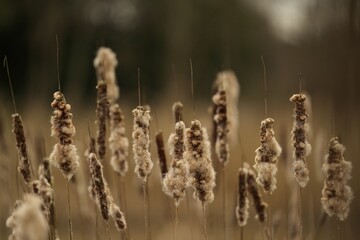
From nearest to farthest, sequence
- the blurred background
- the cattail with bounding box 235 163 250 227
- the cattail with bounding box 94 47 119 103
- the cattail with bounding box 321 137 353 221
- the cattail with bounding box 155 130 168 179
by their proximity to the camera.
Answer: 1. the cattail with bounding box 321 137 353 221
2. the cattail with bounding box 235 163 250 227
3. the cattail with bounding box 155 130 168 179
4. the cattail with bounding box 94 47 119 103
5. the blurred background

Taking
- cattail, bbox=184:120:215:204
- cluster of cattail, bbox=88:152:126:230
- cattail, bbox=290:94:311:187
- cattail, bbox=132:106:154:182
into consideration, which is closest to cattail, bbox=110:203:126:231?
cluster of cattail, bbox=88:152:126:230

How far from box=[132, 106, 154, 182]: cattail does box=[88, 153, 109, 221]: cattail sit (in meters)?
0.21

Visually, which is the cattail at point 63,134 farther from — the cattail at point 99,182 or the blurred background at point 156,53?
the blurred background at point 156,53

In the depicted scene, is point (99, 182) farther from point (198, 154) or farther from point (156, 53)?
point (156, 53)

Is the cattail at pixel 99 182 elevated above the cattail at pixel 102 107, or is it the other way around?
the cattail at pixel 102 107

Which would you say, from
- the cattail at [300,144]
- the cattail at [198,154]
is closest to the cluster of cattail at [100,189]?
the cattail at [198,154]

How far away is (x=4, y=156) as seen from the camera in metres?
3.11

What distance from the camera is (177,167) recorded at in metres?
2.36

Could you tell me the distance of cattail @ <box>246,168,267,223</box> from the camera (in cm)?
233

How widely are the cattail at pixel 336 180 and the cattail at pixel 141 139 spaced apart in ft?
2.41

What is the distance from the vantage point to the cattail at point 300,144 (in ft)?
7.64

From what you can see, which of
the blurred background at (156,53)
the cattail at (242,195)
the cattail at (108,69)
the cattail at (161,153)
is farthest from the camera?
the blurred background at (156,53)

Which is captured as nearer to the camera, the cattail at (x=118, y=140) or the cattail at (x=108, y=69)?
the cattail at (x=118, y=140)

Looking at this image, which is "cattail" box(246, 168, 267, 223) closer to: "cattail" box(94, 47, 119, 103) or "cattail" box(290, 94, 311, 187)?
"cattail" box(290, 94, 311, 187)
